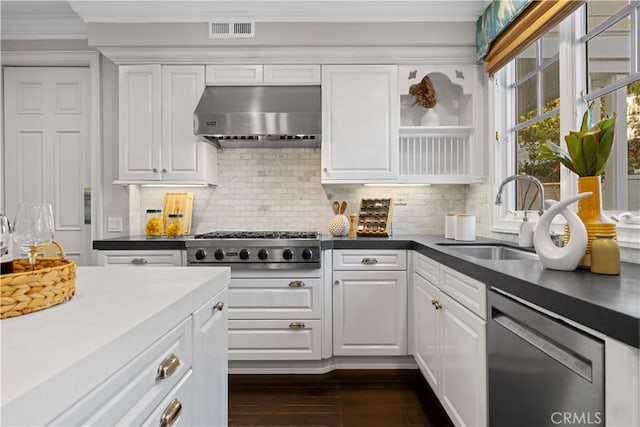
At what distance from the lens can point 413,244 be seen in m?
2.71

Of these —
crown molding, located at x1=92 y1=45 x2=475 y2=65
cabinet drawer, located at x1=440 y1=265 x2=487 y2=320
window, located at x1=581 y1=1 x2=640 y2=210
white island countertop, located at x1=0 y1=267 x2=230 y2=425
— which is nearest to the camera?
white island countertop, located at x1=0 y1=267 x2=230 y2=425

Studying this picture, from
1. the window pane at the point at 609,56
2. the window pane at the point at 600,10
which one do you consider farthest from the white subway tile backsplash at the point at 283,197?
the window pane at the point at 600,10

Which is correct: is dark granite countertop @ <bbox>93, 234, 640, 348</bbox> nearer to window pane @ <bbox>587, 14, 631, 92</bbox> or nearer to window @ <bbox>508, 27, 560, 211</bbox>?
window pane @ <bbox>587, 14, 631, 92</bbox>

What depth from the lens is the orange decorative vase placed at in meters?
1.34

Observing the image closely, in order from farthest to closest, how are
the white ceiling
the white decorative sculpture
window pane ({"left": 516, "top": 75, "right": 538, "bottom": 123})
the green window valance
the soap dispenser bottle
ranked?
the white ceiling
window pane ({"left": 516, "top": 75, "right": 538, "bottom": 123})
the green window valance
the soap dispenser bottle
the white decorative sculpture

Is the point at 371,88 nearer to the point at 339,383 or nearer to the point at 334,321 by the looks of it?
the point at 334,321

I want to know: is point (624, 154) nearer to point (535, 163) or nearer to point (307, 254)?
point (535, 163)

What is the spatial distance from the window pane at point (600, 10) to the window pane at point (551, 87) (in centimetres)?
29

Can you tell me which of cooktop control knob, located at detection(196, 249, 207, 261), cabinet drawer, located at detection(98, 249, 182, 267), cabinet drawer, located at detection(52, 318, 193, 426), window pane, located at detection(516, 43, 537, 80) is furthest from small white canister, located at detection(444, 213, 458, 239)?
cabinet drawer, located at detection(52, 318, 193, 426)

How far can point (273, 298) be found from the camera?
2.71 meters

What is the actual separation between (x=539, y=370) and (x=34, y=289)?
1308 millimetres

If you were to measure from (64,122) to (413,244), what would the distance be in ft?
10.2

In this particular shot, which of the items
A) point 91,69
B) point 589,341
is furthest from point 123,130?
point 589,341

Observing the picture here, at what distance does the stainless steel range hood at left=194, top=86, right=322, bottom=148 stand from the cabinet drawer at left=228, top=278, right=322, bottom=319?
1.08 meters
